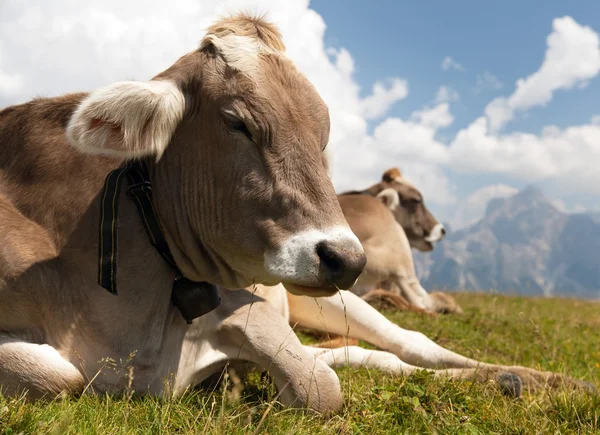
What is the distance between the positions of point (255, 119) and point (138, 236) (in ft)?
3.50

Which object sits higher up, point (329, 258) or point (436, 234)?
point (329, 258)

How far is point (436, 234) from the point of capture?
15.5 m

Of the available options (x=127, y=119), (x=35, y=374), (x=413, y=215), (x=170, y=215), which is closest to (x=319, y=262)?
(x=170, y=215)

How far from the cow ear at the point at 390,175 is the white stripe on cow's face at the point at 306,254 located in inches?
511

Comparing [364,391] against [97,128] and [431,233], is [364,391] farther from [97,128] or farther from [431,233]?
[431,233]

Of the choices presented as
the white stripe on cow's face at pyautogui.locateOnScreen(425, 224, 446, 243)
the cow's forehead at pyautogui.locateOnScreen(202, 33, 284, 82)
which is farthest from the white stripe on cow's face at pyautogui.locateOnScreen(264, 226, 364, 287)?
the white stripe on cow's face at pyautogui.locateOnScreen(425, 224, 446, 243)

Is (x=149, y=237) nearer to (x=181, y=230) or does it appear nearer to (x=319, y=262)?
(x=181, y=230)

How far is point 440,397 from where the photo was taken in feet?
11.4

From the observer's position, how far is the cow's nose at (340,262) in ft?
9.35

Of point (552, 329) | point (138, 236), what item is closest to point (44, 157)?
point (138, 236)

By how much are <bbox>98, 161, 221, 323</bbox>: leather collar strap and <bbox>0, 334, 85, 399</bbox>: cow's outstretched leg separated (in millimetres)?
491

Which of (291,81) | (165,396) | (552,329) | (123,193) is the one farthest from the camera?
(552,329)

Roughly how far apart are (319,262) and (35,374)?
5.53 ft

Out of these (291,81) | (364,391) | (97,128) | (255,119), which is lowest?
(364,391)
